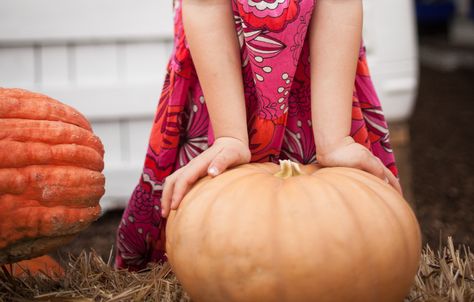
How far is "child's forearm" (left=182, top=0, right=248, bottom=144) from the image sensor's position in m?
1.53

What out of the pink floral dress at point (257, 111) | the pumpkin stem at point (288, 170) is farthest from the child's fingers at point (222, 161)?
the pink floral dress at point (257, 111)

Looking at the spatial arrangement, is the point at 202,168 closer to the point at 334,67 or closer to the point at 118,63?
the point at 334,67

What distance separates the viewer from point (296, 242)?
1.20 metres

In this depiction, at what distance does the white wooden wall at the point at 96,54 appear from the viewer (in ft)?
10.1

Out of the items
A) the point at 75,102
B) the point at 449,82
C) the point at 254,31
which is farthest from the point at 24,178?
the point at 449,82

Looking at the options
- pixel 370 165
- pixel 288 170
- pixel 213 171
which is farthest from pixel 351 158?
pixel 213 171

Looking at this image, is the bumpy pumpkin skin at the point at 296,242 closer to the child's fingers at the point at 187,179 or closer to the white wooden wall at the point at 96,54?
the child's fingers at the point at 187,179

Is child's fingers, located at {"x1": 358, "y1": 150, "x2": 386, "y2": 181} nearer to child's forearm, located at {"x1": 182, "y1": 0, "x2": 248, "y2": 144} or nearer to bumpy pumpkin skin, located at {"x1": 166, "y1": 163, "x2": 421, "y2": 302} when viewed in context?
bumpy pumpkin skin, located at {"x1": 166, "y1": 163, "x2": 421, "y2": 302}

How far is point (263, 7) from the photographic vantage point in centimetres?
153

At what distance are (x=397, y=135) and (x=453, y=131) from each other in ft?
10.6

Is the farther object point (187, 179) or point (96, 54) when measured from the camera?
point (96, 54)

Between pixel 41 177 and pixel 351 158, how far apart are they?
0.63 m

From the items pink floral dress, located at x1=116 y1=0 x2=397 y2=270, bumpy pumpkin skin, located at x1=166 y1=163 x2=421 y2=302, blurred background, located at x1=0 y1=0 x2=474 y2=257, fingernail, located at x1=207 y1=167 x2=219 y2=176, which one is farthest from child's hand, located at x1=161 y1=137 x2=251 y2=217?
A: blurred background, located at x1=0 y1=0 x2=474 y2=257

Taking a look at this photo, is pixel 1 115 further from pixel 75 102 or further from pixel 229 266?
pixel 75 102
